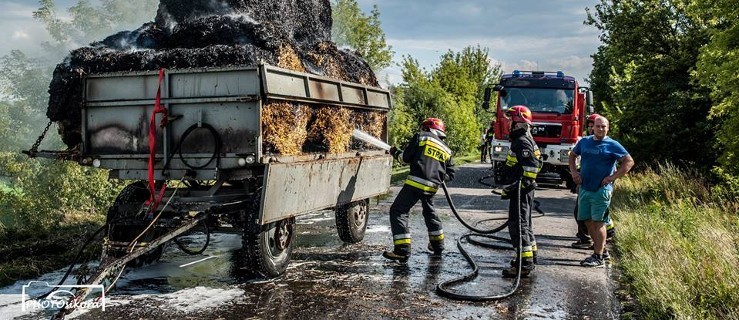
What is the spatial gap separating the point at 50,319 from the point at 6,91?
21.3 meters

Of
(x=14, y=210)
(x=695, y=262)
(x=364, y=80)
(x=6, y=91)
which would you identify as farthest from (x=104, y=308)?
(x=6, y=91)

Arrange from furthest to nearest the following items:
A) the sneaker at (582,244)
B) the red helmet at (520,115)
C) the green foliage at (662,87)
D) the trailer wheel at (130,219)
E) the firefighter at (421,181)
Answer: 1. the green foliage at (662,87)
2. the sneaker at (582,244)
3. the firefighter at (421,181)
4. the red helmet at (520,115)
5. the trailer wheel at (130,219)

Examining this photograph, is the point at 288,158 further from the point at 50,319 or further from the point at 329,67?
the point at 50,319

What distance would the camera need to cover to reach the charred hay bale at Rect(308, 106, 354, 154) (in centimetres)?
668

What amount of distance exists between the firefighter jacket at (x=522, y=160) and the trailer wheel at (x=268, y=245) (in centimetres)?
243

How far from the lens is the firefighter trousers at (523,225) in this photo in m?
6.37

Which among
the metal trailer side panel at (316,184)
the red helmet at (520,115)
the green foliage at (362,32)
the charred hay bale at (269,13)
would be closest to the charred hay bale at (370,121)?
the metal trailer side panel at (316,184)

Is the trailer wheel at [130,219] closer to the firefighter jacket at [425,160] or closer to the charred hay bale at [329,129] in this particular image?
the charred hay bale at [329,129]

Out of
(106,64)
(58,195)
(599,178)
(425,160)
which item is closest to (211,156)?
(106,64)

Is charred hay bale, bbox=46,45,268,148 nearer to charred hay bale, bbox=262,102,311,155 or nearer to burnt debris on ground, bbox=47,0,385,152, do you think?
burnt debris on ground, bbox=47,0,385,152

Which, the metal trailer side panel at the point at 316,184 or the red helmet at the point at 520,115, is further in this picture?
the red helmet at the point at 520,115

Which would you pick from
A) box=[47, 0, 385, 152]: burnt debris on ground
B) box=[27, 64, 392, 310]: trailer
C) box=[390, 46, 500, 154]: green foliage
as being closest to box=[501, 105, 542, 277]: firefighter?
box=[47, 0, 385, 152]: burnt debris on ground

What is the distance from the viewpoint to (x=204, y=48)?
6.05m

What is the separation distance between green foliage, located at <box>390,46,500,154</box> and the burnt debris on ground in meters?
14.5
